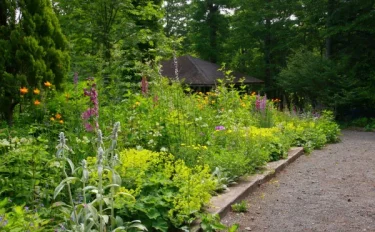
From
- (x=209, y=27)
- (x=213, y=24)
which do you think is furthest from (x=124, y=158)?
(x=213, y=24)

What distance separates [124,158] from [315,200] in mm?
2180

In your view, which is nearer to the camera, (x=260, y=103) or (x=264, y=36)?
(x=260, y=103)

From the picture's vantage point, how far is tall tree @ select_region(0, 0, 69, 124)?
189 inches

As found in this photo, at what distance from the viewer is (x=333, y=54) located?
56.0 feet

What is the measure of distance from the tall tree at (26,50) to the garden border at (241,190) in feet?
9.74

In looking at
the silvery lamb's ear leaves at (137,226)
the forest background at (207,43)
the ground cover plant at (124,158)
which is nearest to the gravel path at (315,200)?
the ground cover plant at (124,158)

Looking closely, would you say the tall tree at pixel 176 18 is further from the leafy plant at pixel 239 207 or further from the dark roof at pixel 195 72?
the leafy plant at pixel 239 207

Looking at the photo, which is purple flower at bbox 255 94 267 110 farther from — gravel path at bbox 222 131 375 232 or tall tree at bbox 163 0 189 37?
tall tree at bbox 163 0 189 37

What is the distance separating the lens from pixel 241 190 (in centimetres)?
399

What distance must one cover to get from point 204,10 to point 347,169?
20.8m

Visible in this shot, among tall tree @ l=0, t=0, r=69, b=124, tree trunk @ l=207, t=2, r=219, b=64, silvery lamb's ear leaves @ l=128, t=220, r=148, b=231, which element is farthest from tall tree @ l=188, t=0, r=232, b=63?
silvery lamb's ear leaves @ l=128, t=220, r=148, b=231

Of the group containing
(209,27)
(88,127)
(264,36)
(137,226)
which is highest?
(209,27)

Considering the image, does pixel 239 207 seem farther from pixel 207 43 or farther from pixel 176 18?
pixel 176 18

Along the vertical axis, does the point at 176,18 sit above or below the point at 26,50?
above
